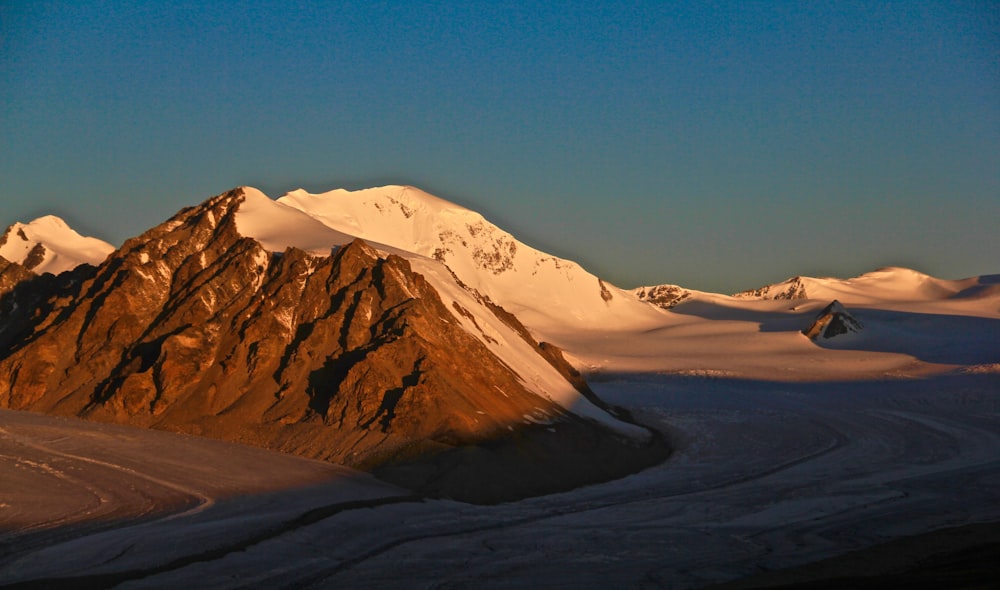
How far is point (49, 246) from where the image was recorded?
130500mm

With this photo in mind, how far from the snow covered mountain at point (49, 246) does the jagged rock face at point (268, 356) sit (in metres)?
39.0

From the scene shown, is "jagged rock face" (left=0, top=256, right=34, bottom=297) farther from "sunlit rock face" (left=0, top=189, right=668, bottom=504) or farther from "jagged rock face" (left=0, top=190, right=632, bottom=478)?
"jagged rock face" (left=0, top=190, right=632, bottom=478)

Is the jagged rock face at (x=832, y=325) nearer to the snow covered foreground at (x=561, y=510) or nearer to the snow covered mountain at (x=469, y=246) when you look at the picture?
the snow covered mountain at (x=469, y=246)

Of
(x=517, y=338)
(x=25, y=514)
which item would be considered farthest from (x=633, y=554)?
(x=517, y=338)

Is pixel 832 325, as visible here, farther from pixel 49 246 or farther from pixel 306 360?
pixel 306 360

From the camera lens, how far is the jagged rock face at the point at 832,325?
183 m

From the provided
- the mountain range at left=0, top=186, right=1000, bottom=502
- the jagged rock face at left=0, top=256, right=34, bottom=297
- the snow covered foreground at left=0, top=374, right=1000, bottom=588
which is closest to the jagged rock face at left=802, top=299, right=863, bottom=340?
the mountain range at left=0, top=186, right=1000, bottom=502

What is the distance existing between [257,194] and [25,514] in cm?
5226

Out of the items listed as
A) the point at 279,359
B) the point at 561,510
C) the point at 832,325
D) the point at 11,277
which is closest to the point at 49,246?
the point at 11,277

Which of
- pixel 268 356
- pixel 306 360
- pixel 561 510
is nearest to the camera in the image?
pixel 561 510

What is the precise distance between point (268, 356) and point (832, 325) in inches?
4898

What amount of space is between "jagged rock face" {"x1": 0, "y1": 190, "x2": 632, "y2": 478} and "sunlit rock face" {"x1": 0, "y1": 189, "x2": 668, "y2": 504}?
0.09 m

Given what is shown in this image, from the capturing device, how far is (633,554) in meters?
50.2

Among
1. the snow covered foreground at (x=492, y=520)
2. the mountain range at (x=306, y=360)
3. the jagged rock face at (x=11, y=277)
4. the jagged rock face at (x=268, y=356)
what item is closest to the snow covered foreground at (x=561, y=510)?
the snow covered foreground at (x=492, y=520)
